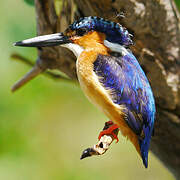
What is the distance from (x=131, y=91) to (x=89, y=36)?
1.45ft

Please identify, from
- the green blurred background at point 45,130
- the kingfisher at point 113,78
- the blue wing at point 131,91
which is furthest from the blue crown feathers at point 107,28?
the green blurred background at point 45,130

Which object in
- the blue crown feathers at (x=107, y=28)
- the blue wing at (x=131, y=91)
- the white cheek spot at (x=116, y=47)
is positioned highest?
the blue crown feathers at (x=107, y=28)

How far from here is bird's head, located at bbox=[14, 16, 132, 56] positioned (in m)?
2.52

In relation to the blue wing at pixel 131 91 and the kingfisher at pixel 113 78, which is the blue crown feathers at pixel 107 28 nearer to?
the kingfisher at pixel 113 78

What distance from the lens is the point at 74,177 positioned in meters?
4.93

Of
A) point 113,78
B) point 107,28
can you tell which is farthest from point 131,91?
point 107,28

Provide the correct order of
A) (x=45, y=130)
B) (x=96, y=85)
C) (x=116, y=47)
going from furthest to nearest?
(x=45, y=130) → (x=116, y=47) → (x=96, y=85)

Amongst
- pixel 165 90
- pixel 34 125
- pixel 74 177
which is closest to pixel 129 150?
pixel 74 177

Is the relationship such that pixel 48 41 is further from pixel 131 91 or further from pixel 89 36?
pixel 131 91

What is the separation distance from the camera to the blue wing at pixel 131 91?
243 cm

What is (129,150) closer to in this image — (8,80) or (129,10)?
(8,80)

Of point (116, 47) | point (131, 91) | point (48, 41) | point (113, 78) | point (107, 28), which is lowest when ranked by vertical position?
point (131, 91)

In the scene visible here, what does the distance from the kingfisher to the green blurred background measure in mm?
1905

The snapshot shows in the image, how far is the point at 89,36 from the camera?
260cm
